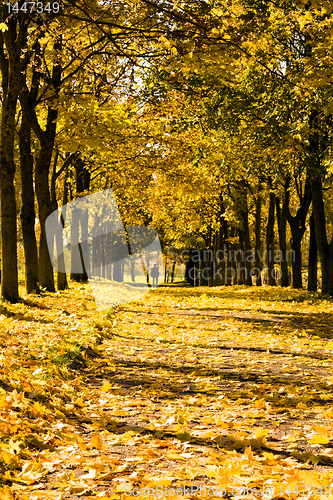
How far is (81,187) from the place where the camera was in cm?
2514

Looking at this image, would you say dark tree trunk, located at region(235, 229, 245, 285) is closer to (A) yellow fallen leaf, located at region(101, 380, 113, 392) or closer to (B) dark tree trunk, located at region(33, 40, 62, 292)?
(B) dark tree trunk, located at region(33, 40, 62, 292)

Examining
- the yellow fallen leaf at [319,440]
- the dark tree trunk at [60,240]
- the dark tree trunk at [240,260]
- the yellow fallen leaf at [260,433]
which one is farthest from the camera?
the dark tree trunk at [240,260]

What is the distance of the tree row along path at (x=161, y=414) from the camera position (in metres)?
3.14

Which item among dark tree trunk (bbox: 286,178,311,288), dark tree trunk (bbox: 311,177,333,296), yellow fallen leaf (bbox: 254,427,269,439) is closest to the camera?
yellow fallen leaf (bbox: 254,427,269,439)

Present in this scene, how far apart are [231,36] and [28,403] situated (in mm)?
6522

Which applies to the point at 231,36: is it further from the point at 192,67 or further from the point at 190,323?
the point at 190,323

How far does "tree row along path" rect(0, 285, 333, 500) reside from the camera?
124 inches

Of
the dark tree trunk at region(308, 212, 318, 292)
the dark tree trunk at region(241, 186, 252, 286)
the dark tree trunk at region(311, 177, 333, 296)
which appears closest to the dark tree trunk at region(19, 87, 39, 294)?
the dark tree trunk at region(311, 177, 333, 296)

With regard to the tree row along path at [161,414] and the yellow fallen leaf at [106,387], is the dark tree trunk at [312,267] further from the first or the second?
the yellow fallen leaf at [106,387]

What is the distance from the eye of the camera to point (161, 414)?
479cm

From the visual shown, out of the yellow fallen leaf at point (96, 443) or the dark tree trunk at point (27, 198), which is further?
the dark tree trunk at point (27, 198)

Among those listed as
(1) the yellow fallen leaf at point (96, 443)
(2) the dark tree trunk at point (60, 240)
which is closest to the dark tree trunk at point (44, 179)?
(2) the dark tree trunk at point (60, 240)

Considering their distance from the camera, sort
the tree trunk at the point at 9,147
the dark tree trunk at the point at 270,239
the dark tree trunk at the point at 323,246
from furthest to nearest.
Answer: the dark tree trunk at the point at 270,239 → the dark tree trunk at the point at 323,246 → the tree trunk at the point at 9,147

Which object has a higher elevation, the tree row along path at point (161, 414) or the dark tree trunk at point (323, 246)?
the dark tree trunk at point (323, 246)
